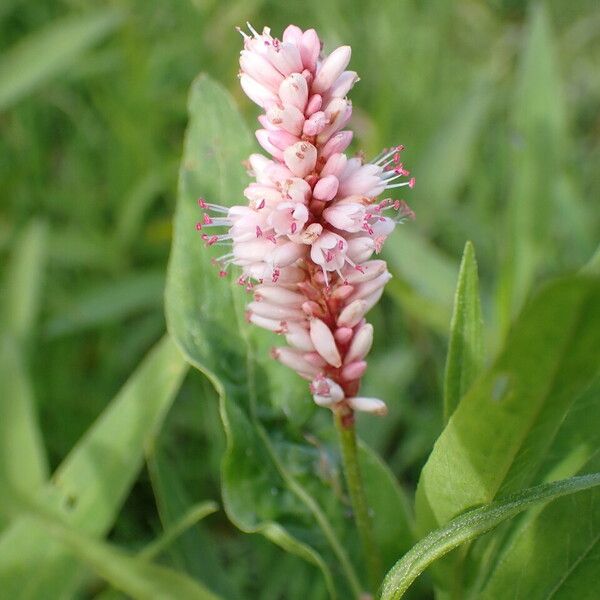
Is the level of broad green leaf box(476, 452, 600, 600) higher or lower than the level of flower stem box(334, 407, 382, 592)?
lower

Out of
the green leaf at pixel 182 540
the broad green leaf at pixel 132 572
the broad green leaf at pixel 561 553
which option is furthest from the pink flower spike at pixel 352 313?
the green leaf at pixel 182 540

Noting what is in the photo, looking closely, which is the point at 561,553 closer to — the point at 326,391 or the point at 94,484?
the point at 326,391

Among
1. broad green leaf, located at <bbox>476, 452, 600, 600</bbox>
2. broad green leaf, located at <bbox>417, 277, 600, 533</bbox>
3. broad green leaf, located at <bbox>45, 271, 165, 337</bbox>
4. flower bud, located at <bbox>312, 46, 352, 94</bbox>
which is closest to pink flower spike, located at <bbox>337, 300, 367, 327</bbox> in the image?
broad green leaf, located at <bbox>417, 277, 600, 533</bbox>

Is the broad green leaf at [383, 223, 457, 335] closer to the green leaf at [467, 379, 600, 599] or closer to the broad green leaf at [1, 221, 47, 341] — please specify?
the broad green leaf at [1, 221, 47, 341]

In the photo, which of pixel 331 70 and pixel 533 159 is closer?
pixel 331 70

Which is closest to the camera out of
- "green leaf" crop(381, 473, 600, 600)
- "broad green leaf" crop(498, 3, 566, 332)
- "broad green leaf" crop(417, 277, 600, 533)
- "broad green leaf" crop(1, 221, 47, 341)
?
"broad green leaf" crop(417, 277, 600, 533)

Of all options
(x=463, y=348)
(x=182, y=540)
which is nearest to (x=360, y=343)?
(x=463, y=348)
